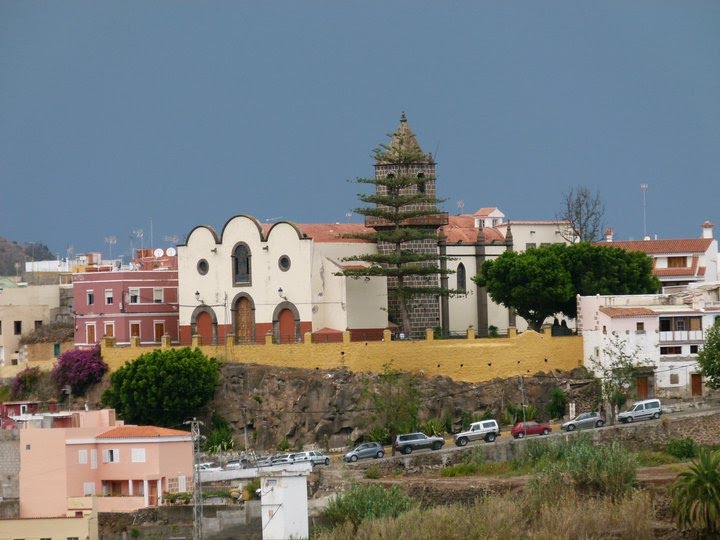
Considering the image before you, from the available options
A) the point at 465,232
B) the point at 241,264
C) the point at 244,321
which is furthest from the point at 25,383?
the point at 465,232

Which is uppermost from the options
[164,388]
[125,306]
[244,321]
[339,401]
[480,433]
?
[125,306]

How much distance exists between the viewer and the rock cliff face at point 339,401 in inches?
3278

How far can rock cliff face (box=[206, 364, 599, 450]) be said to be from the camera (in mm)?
83250

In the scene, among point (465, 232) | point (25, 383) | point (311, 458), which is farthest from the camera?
point (465, 232)

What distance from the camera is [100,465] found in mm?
75500

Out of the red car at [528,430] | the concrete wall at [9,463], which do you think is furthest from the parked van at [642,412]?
the concrete wall at [9,463]

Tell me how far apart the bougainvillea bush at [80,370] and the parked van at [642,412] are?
22.8 metres

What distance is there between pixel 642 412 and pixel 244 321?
62.5 ft

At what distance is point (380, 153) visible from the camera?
306ft

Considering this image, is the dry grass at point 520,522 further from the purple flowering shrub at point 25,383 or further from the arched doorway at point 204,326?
the purple flowering shrub at point 25,383

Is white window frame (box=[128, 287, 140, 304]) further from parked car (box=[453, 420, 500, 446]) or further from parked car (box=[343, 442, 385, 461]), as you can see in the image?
parked car (box=[453, 420, 500, 446])

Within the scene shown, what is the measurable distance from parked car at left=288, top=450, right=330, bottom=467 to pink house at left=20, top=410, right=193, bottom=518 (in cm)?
405

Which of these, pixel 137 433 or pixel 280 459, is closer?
pixel 137 433

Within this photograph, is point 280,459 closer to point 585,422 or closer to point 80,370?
point 585,422
